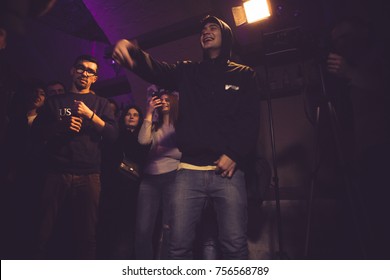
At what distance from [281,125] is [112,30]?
2.95 metres

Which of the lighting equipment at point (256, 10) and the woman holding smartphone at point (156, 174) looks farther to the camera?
the lighting equipment at point (256, 10)

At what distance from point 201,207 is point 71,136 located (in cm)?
147

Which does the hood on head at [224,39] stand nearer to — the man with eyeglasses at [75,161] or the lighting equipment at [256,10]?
the lighting equipment at [256,10]

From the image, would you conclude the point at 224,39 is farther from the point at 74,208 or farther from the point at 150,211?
the point at 74,208

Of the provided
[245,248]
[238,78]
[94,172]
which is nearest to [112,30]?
[94,172]

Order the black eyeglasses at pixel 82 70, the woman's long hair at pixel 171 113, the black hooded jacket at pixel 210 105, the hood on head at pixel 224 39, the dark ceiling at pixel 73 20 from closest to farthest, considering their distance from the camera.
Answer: the black hooded jacket at pixel 210 105
the hood on head at pixel 224 39
the black eyeglasses at pixel 82 70
the woman's long hair at pixel 171 113
the dark ceiling at pixel 73 20

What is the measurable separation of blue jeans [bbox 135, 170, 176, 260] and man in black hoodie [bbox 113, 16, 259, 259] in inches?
33.8

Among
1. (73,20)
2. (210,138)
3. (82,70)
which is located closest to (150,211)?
(210,138)

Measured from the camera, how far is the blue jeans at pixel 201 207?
1448 mm

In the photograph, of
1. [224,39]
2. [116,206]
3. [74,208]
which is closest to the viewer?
[224,39]

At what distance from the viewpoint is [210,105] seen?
168 cm

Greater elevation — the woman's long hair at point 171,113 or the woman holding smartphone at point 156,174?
the woman's long hair at point 171,113

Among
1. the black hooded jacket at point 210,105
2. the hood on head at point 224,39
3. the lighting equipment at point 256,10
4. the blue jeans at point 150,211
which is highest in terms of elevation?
the lighting equipment at point 256,10

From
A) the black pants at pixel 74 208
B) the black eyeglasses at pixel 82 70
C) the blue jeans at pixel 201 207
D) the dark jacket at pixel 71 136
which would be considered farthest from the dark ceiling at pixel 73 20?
the blue jeans at pixel 201 207
